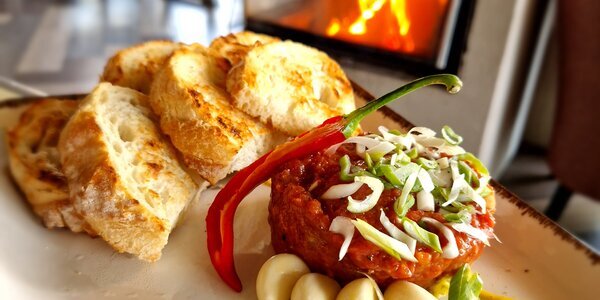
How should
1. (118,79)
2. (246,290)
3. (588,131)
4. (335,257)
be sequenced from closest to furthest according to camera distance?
(335,257)
(246,290)
(118,79)
(588,131)

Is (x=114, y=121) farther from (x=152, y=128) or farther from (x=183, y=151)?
(x=183, y=151)

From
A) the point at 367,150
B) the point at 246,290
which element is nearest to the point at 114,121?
the point at 246,290

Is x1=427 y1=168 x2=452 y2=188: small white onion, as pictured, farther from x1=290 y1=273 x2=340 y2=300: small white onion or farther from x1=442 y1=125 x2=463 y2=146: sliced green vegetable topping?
x1=290 y1=273 x2=340 y2=300: small white onion

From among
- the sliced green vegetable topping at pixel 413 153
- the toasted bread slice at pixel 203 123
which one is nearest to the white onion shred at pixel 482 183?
the sliced green vegetable topping at pixel 413 153

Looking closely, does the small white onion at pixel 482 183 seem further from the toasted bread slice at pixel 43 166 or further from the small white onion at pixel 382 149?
the toasted bread slice at pixel 43 166

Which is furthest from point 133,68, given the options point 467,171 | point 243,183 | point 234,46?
point 467,171

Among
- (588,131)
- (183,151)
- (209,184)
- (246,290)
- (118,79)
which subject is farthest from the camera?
(588,131)
